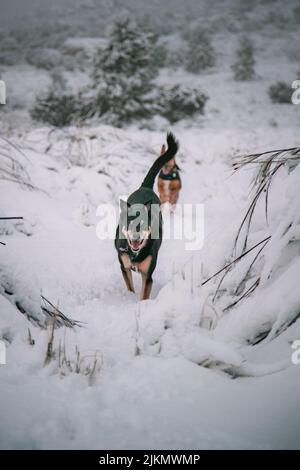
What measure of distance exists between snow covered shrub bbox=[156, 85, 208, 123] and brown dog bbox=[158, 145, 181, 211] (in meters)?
9.27

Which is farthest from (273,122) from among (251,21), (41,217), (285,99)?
(251,21)

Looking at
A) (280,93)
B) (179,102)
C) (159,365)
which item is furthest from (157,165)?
(280,93)

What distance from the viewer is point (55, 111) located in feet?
42.9

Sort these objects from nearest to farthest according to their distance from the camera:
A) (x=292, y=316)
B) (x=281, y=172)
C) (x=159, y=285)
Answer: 1. (x=292, y=316)
2. (x=281, y=172)
3. (x=159, y=285)

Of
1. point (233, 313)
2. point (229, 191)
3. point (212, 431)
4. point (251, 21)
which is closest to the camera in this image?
point (212, 431)

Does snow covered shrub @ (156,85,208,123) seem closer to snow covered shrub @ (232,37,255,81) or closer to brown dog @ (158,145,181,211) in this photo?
snow covered shrub @ (232,37,255,81)

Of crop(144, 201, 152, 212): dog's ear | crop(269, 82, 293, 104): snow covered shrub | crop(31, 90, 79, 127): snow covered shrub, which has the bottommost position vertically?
crop(144, 201, 152, 212): dog's ear

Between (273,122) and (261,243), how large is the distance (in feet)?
54.2

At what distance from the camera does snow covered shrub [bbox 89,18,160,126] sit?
13789 mm

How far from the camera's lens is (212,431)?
99cm

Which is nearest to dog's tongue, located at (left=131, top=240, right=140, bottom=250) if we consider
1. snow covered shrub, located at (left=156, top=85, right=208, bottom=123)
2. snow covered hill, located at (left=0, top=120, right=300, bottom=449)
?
snow covered hill, located at (left=0, top=120, right=300, bottom=449)

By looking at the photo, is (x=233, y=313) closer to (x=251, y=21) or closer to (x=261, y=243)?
(x=261, y=243)

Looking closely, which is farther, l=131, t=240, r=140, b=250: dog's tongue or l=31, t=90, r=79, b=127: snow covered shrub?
l=31, t=90, r=79, b=127: snow covered shrub

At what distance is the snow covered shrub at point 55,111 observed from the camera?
12766 mm
